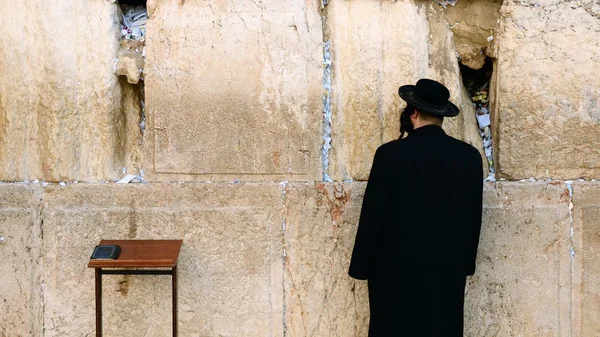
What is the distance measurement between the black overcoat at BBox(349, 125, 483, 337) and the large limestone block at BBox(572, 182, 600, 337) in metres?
0.98

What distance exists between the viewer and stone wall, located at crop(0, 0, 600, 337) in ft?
12.2

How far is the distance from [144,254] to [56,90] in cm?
130

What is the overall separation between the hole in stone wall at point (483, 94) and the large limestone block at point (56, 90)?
2406 millimetres

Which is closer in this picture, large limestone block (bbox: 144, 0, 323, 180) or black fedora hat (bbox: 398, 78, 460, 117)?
black fedora hat (bbox: 398, 78, 460, 117)

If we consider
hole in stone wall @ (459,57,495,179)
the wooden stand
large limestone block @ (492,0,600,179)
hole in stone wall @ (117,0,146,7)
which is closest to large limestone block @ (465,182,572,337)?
large limestone block @ (492,0,600,179)

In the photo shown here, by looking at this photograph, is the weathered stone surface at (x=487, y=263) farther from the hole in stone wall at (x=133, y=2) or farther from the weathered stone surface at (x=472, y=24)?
the hole in stone wall at (x=133, y=2)

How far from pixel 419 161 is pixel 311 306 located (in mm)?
1240

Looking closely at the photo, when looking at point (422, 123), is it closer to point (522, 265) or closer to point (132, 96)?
point (522, 265)

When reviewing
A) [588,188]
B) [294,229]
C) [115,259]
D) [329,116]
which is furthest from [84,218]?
[588,188]

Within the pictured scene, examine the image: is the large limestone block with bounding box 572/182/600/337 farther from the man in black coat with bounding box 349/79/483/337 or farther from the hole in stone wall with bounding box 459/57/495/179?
the man in black coat with bounding box 349/79/483/337

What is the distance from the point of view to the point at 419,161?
10.2ft

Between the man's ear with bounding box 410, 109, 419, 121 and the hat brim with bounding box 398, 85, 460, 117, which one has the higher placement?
the hat brim with bounding box 398, 85, 460, 117

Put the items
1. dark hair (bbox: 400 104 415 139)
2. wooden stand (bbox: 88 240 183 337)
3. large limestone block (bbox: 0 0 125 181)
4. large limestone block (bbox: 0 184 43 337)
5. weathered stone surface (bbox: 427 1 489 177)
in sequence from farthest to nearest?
weathered stone surface (bbox: 427 1 489 177) < large limestone block (bbox: 0 0 125 181) < large limestone block (bbox: 0 184 43 337) < dark hair (bbox: 400 104 415 139) < wooden stand (bbox: 88 240 183 337)

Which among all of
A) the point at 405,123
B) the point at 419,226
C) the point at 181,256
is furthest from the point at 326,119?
the point at 181,256
